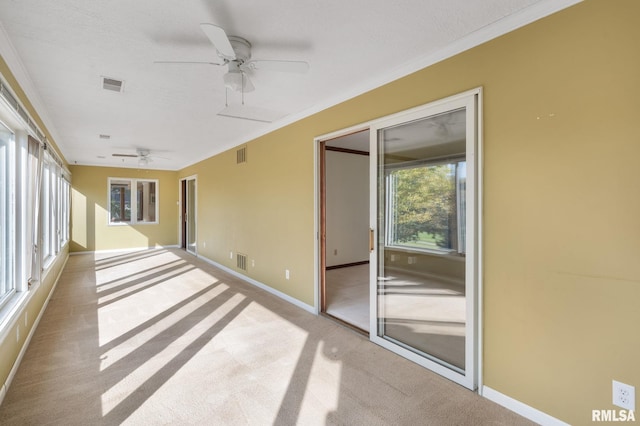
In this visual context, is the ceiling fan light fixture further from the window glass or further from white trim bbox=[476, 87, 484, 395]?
the window glass

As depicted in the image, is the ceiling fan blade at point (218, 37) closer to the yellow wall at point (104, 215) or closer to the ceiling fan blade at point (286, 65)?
the ceiling fan blade at point (286, 65)

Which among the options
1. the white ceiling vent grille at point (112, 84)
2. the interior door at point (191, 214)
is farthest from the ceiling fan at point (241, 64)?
the interior door at point (191, 214)

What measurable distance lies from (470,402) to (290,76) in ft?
10.1

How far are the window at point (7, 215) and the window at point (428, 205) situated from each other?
3.56m

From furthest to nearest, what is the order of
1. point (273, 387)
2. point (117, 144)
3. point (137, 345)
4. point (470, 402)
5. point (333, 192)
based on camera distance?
1. point (333, 192)
2. point (117, 144)
3. point (137, 345)
4. point (273, 387)
5. point (470, 402)

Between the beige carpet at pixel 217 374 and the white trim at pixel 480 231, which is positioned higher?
the white trim at pixel 480 231

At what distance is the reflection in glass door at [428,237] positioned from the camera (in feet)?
7.73

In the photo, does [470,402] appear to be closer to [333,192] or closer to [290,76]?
[290,76]

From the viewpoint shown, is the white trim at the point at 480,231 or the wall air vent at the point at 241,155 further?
Result: the wall air vent at the point at 241,155

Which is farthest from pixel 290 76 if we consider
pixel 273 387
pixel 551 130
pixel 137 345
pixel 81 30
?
pixel 137 345

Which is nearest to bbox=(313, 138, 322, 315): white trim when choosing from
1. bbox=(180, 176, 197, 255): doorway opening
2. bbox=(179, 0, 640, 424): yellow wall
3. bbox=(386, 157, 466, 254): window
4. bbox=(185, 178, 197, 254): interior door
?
bbox=(386, 157, 466, 254): window

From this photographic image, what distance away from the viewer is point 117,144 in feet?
20.2

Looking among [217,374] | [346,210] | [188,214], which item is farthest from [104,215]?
[217,374]

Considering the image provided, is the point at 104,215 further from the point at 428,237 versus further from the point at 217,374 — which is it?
the point at 428,237
